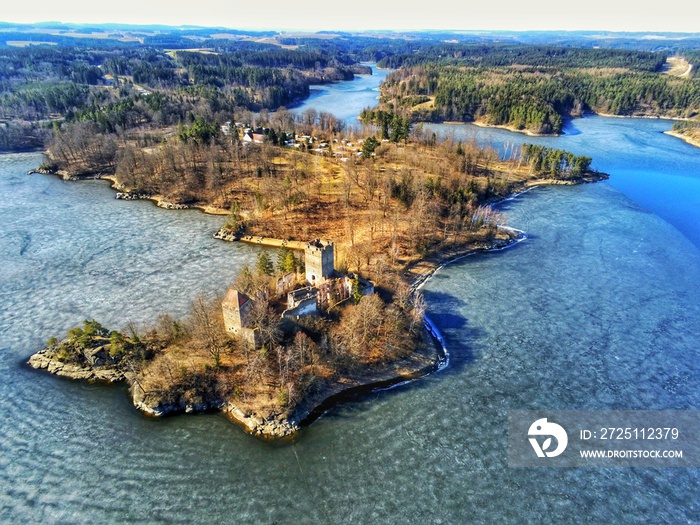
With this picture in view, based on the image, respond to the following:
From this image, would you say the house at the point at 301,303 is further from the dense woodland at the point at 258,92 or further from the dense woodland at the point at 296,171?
the dense woodland at the point at 258,92

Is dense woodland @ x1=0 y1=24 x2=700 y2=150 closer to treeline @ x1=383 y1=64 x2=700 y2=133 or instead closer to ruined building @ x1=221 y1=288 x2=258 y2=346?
A: treeline @ x1=383 y1=64 x2=700 y2=133

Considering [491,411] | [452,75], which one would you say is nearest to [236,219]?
[491,411]

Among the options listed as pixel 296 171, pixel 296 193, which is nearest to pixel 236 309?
pixel 296 193

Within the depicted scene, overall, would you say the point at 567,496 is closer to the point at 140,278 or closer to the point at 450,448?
the point at 450,448

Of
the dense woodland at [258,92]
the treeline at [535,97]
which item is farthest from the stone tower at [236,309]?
the treeline at [535,97]

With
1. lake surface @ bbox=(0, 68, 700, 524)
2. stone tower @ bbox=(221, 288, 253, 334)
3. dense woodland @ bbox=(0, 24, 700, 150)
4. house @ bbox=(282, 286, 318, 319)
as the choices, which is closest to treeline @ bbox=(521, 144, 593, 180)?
lake surface @ bbox=(0, 68, 700, 524)

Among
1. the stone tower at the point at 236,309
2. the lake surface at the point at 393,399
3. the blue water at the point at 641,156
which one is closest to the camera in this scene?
the lake surface at the point at 393,399
